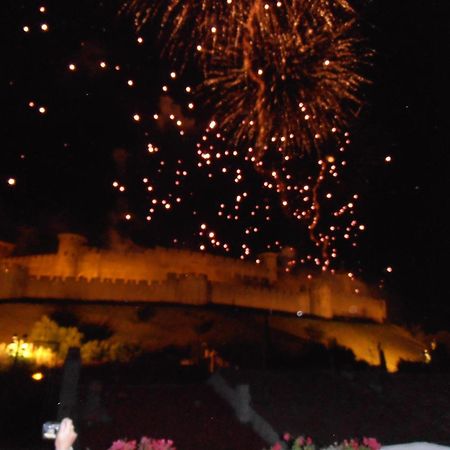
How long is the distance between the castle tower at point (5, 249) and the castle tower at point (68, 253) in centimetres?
531

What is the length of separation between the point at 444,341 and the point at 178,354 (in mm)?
21504

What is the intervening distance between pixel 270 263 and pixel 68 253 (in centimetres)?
1772

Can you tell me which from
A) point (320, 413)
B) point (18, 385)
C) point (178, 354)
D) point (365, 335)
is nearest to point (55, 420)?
point (18, 385)

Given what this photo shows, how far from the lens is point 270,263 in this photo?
54594mm

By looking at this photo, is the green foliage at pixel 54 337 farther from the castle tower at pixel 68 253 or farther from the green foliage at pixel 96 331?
the castle tower at pixel 68 253

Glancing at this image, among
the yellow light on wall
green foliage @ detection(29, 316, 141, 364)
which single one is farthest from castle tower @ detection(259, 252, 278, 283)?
the yellow light on wall

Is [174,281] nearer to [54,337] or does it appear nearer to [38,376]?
[54,337]

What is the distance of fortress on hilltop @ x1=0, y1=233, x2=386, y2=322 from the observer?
41625 millimetres

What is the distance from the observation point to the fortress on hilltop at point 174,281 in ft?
137

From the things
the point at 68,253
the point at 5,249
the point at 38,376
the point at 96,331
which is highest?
the point at 5,249

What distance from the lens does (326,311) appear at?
49.7 metres

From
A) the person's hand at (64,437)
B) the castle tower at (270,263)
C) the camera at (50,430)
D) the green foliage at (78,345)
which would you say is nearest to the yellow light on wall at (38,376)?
the camera at (50,430)

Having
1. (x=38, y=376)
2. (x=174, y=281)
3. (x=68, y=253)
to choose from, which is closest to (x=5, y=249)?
(x=68, y=253)

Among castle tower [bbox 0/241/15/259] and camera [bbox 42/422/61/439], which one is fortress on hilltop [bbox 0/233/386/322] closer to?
castle tower [bbox 0/241/15/259]
